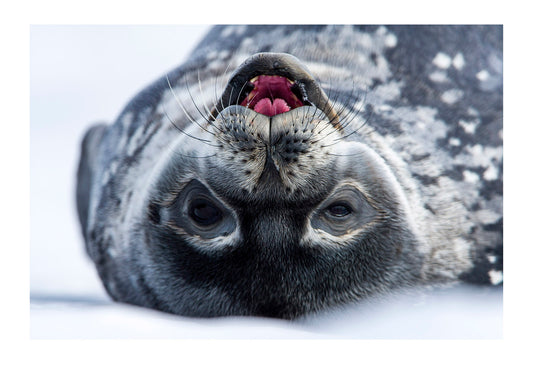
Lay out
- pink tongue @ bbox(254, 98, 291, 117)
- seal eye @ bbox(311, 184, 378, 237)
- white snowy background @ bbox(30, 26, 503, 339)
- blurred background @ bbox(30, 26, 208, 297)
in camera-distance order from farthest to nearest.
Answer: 1. blurred background @ bbox(30, 26, 208, 297)
2. white snowy background @ bbox(30, 26, 503, 339)
3. seal eye @ bbox(311, 184, 378, 237)
4. pink tongue @ bbox(254, 98, 291, 117)

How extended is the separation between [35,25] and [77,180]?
910 millimetres

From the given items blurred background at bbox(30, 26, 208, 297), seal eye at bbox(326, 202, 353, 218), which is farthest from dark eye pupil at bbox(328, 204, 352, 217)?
blurred background at bbox(30, 26, 208, 297)

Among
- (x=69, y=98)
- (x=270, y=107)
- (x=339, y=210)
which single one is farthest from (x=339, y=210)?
(x=69, y=98)

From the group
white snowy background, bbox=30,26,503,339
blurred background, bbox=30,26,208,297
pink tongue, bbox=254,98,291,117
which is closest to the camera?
pink tongue, bbox=254,98,291,117

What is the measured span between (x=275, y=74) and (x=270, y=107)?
11 centimetres

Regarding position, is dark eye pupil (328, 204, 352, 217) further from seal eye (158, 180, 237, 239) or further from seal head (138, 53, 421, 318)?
seal eye (158, 180, 237, 239)

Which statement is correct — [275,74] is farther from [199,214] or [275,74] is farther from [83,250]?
[83,250]

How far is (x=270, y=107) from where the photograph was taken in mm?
2033

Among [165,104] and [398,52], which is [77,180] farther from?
[398,52]

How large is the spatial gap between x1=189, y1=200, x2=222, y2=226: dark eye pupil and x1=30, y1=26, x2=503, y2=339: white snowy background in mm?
356

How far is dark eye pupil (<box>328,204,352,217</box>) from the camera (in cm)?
218

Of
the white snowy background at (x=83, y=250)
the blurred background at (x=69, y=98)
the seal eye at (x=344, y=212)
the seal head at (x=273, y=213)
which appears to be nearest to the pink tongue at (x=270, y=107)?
the seal head at (x=273, y=213)

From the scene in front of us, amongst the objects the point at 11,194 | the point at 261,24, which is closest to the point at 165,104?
the point at 261,24

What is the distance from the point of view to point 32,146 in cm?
278
